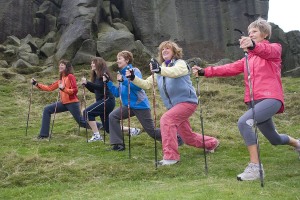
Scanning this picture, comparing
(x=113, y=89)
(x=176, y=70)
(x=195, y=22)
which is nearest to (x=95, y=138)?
(x=113, y=89)

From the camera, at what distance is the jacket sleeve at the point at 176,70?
391 inches

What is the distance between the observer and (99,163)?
1037cm

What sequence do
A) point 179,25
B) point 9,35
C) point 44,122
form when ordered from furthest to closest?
point 179,25 < point 9,35 < point 44,122

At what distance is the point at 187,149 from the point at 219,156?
4.74 feet

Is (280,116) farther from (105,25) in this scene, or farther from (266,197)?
(105,25)

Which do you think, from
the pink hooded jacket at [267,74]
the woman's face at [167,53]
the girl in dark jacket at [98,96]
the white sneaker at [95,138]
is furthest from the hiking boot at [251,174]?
the white sneaker at [95,138]

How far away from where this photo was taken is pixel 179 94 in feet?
34.8

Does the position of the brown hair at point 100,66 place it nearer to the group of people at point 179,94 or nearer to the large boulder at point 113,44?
the group of people at point 179,94

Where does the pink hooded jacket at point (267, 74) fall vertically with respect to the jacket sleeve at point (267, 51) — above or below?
below

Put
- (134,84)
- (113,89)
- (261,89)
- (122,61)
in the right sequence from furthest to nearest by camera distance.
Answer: (113,89) < (122,61) < (134,84) < (261,89)

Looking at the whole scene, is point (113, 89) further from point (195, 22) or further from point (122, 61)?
point (195, 22)

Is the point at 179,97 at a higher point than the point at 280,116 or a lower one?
higher

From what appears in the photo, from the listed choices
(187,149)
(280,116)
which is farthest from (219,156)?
(280,116)

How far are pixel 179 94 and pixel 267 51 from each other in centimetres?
280
